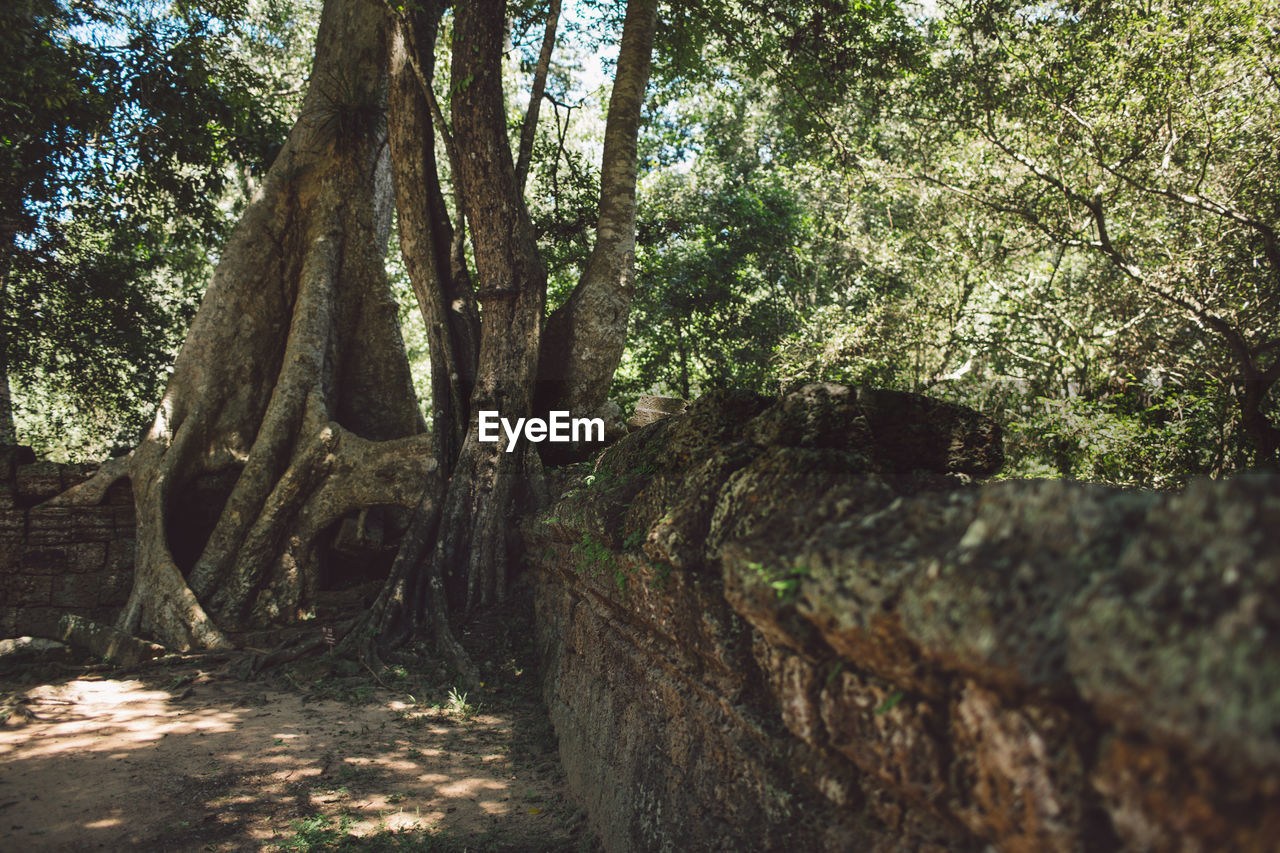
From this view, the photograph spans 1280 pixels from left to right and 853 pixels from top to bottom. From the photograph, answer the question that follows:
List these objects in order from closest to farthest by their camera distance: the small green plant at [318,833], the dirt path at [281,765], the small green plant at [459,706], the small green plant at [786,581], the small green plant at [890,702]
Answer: the small green plant at [890,702], the small green plant at [786,581], the small green plant at [318,833], the dirt path at [281,765], the small green plant at [459,706]

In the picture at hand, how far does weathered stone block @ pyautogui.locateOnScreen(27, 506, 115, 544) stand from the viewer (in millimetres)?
6551

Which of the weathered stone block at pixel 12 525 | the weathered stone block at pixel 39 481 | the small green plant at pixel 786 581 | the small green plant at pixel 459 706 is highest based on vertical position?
the weathered stone block at pixel 39 481

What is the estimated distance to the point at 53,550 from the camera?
21.6 feet

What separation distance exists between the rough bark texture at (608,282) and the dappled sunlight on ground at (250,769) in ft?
9.21

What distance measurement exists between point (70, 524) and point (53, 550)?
0.26 m

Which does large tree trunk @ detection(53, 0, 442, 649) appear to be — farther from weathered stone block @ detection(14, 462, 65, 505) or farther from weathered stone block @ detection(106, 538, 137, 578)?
weathered stone block @ detection(106, 538, 137, 578)

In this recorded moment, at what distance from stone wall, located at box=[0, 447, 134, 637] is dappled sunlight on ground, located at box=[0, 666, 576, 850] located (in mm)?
2088

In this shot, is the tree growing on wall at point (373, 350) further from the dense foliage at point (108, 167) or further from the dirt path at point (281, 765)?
the dense foliage at point (108, 167)

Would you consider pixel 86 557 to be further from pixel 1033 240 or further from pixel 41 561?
pixel 1033 240

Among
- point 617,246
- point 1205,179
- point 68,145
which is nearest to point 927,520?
point 617,246

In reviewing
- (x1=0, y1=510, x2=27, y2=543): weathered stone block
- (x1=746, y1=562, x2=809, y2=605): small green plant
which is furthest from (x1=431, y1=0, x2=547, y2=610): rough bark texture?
(x1=746, y1=562, x2=809, y2=605): small green plant

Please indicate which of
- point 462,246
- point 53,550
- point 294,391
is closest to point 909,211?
point 462,246

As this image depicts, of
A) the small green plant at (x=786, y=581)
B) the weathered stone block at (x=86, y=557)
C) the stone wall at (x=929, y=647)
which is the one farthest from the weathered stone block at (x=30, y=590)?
the small green plant at (x=786, y=581)

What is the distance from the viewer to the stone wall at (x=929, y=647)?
844mm
